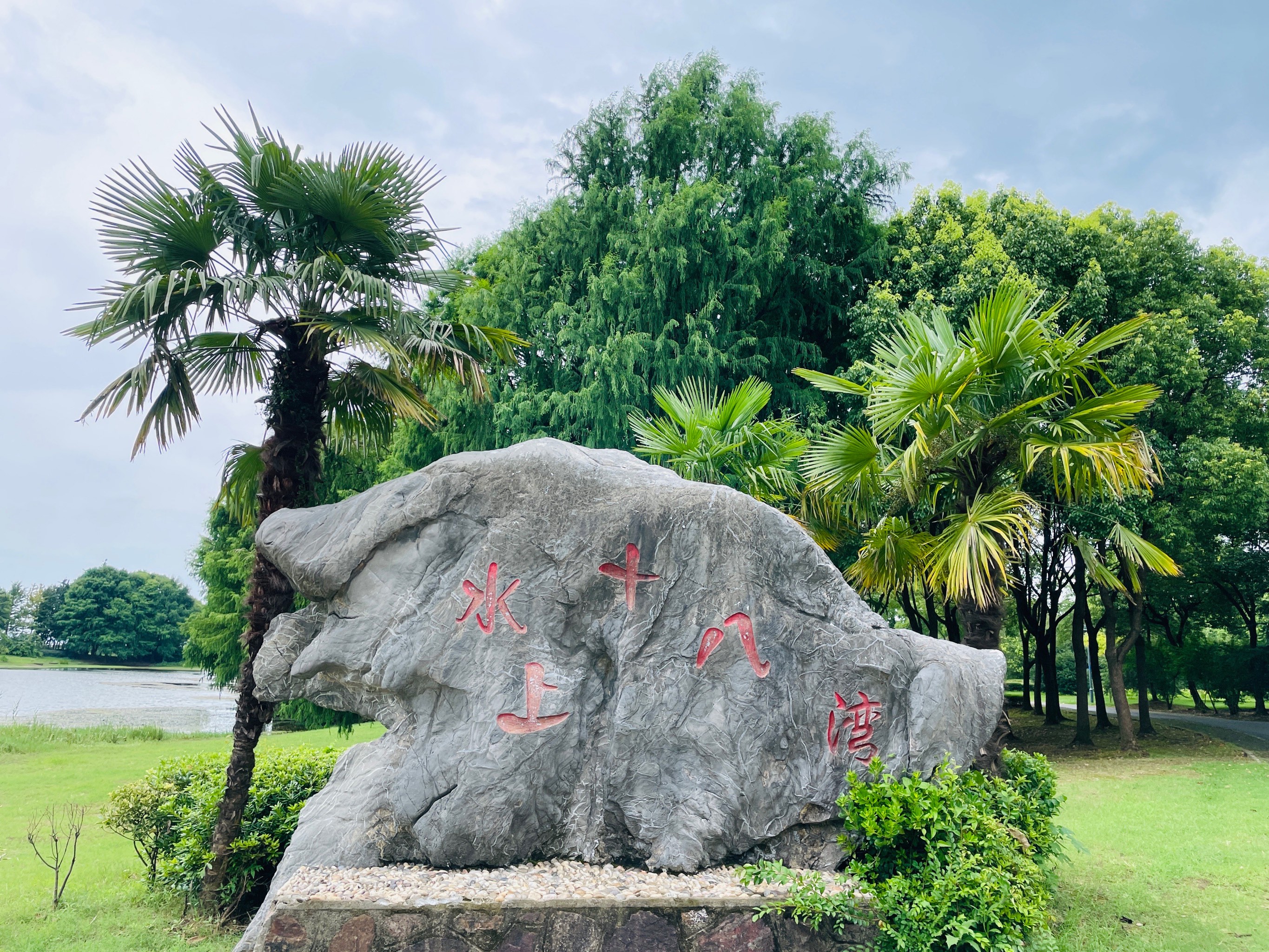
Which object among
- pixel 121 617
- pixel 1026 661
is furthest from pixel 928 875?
pixel 121 617

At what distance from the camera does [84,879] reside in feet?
24.9

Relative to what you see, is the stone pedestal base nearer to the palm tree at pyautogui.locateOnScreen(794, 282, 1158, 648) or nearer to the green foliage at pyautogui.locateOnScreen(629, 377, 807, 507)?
the palm tree at pyautogui.locateOnScreen(794, 282, 1158, 648)

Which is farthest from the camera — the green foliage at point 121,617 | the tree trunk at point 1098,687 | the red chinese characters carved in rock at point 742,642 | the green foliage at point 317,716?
the green foliage at point 121,617

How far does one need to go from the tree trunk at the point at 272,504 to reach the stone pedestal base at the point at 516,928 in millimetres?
2095

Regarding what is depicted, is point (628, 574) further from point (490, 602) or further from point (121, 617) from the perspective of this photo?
point (121, 617)

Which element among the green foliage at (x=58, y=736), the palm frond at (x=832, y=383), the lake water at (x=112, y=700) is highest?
the palm frond at (x=832, y=383)

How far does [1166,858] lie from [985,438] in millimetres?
4430

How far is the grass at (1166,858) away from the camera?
19.5 feet

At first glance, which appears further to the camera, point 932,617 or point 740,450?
point 932,617

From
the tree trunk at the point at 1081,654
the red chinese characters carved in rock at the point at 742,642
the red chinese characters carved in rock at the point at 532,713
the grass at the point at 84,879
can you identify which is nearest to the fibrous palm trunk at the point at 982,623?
the red chinese characters carved in rock at the point at 742,642

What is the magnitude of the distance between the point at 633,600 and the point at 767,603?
93 cm

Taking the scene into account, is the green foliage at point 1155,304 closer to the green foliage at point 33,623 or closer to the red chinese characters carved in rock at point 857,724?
the red chinese characters carved in rock at point 857,724

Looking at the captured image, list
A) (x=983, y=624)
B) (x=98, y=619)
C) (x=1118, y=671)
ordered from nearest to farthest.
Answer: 1. (x=983, y=624)
2. (x=1118, y=671)
3. (x=98, y=619)

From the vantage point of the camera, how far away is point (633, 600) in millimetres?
5555
